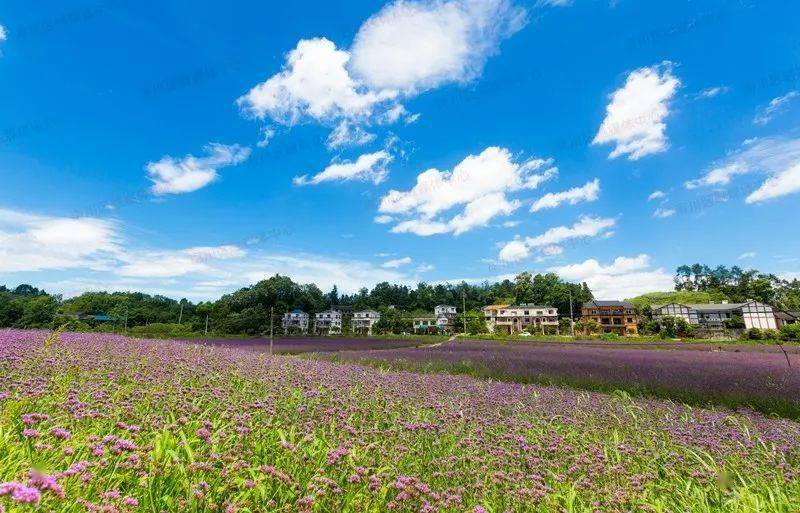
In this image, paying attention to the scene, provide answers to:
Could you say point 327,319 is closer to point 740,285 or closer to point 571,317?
point 571,317

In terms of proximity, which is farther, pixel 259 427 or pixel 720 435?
pixel 720 435

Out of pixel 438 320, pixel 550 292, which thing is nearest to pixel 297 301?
pixel 438 320

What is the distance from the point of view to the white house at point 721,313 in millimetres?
70312

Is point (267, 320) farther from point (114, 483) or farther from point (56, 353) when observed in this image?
point (114, 483)

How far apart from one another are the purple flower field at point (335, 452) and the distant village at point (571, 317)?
195 feet

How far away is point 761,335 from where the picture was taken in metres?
44.9

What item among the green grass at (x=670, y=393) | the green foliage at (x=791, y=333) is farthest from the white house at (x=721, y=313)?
the green grass at (x=670, y=393)

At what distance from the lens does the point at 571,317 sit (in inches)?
2591

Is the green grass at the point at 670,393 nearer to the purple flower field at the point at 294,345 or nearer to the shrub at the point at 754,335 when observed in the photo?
the purple flower field at the point at 294,345

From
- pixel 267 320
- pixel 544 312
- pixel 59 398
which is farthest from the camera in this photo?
pixel 544 312

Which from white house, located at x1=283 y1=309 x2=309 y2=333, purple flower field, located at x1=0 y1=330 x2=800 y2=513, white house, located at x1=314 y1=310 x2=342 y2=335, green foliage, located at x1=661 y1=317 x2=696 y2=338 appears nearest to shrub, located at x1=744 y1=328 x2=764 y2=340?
green foliage, located at x1=661 y1=317 x2=696 y2=338

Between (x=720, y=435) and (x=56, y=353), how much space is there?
1012 cm

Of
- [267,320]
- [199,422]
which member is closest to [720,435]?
[199,422]

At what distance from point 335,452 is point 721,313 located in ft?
318
